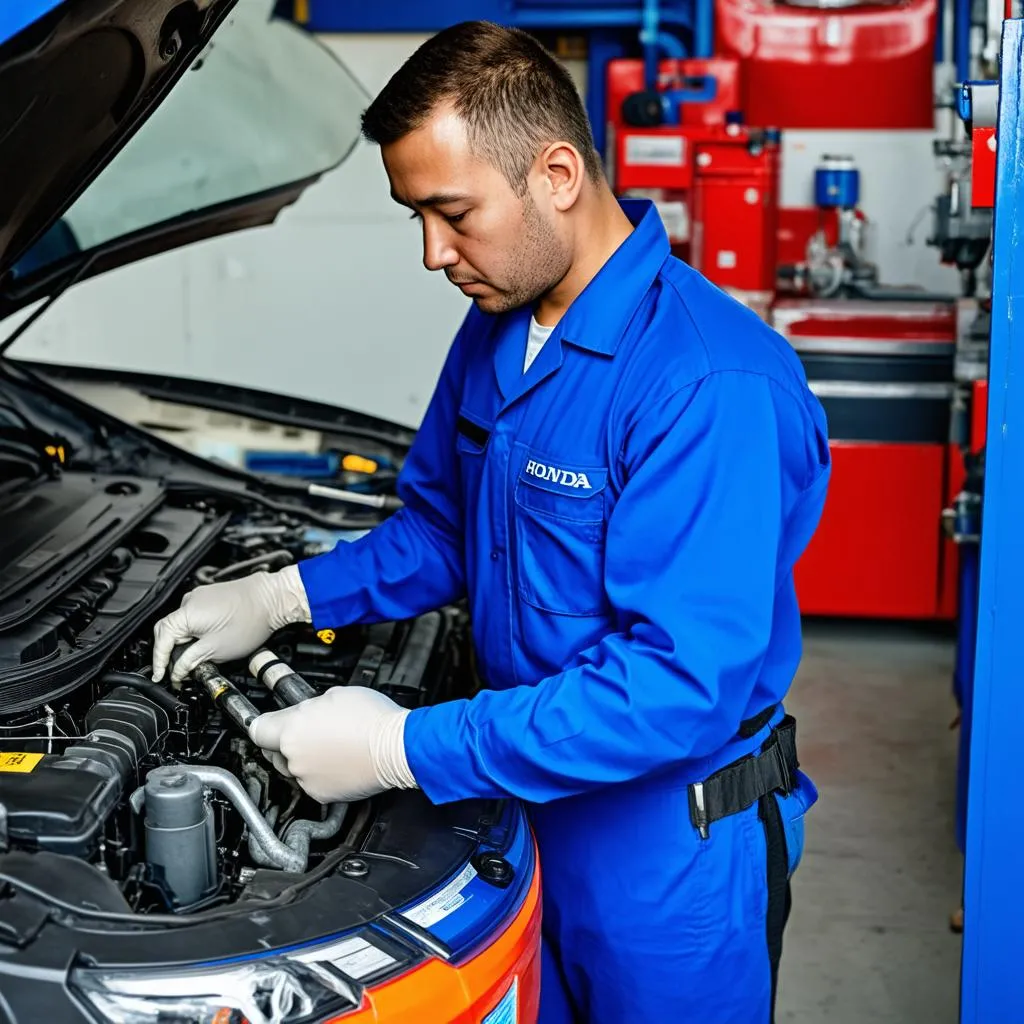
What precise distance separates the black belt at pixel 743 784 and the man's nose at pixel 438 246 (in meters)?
0.71

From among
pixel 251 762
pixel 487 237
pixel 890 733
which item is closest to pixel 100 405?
pixel 251 762

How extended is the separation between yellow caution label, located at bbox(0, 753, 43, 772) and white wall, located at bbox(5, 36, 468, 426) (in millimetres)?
4474

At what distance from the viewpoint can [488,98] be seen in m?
1.52

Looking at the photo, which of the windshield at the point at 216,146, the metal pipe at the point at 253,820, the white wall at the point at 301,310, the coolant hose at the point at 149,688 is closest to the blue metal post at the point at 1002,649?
the metal pipe at the point at 253,820

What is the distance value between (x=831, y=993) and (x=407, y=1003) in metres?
1.69

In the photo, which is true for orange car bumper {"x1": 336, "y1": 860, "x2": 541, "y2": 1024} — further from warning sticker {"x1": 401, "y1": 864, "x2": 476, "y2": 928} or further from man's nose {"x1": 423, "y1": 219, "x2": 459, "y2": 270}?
man's nose {"x1": 423, "y1": 219, "x2": 459, "y2": 270}

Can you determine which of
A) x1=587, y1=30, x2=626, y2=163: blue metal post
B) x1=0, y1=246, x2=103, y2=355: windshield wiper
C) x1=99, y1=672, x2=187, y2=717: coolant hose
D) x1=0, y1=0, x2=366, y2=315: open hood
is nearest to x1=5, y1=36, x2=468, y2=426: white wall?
x1=587, y1=30, x2=626, y2=163: blue metal post

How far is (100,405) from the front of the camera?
10.7ft

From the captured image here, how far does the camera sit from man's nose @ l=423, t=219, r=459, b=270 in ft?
5.18

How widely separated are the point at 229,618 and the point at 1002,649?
1.09 meters

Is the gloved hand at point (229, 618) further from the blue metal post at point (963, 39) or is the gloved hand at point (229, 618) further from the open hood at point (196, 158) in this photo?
the blue metal post at point (963, 39)


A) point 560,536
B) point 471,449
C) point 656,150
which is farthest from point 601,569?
point 656,150

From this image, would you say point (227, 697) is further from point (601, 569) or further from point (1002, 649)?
point (1002, 649)

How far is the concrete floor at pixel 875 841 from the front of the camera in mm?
2719
